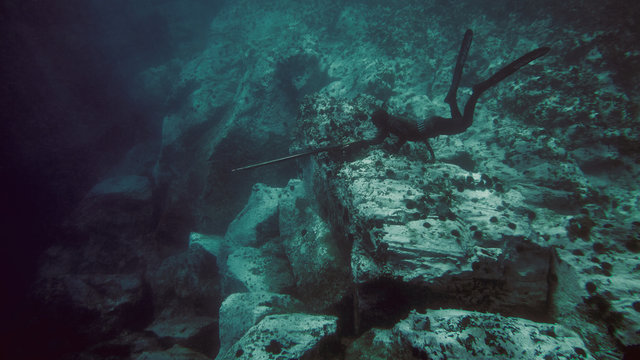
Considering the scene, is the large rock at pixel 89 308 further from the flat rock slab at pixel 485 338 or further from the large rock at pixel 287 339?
the flat rock slab at pixel 485 338

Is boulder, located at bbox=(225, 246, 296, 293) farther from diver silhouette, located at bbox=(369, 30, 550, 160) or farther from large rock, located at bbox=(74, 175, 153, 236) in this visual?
large rock, located at bbox=(74, 175, 153, 236)

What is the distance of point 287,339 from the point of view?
286cm

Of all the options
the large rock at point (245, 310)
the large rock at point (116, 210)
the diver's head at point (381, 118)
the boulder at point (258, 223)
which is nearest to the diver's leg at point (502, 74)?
the diver's head at point (381, 118)

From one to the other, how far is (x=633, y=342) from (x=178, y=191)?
406 inches

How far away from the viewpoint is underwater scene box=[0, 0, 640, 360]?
2.73 meters

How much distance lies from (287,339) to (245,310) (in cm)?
110

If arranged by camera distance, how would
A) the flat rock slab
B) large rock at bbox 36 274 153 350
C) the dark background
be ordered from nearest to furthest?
the flat rock slab → large rock at bbox 36 274 153 350 → the dark background

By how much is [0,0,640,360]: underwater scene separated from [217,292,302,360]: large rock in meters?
0.04

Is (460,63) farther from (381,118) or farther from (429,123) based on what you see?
(381,118)

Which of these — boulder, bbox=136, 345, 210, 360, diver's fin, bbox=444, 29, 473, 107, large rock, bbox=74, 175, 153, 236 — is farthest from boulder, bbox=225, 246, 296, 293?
large rock, bbox=74, 175, 153, 236

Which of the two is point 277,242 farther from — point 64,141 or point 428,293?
point 64,141

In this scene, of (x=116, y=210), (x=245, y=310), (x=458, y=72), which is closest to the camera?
(x=245, y=310)

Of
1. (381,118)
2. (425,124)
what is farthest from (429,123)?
(381,118)

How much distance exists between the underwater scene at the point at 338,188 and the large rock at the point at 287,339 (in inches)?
0.9
